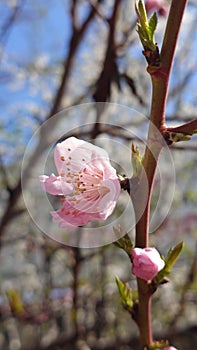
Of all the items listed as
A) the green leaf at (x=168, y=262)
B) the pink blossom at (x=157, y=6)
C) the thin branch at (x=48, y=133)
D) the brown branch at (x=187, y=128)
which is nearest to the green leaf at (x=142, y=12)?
the brown branch at (x=187, y=128)

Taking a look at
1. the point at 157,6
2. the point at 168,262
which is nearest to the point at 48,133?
the point at 157,6

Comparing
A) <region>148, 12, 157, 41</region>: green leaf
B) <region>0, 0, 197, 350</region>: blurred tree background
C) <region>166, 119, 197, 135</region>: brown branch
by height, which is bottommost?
<region>0, 0, 197, 350</region>: blurred tree background

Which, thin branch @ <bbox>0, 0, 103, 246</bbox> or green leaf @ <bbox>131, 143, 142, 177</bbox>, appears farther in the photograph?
thin branch @ <bbox>0, 0, 103, 246</bbox>

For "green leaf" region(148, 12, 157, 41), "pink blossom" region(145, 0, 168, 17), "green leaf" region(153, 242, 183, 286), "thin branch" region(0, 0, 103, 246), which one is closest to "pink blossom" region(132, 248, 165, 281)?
"green leaf" region(153, 242, 183, 286)

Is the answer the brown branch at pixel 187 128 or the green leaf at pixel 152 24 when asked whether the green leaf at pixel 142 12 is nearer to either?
the green leaf at pixel 152 24

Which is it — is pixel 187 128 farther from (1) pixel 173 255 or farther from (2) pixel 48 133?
(2) pixel 48 133

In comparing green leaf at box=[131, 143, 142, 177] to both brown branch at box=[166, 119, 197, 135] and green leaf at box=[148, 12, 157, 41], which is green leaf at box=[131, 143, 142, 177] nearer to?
brown branch at box=[166, 119, 197, 135]

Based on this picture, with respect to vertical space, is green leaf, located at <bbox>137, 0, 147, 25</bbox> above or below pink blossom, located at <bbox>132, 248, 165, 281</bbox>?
above
